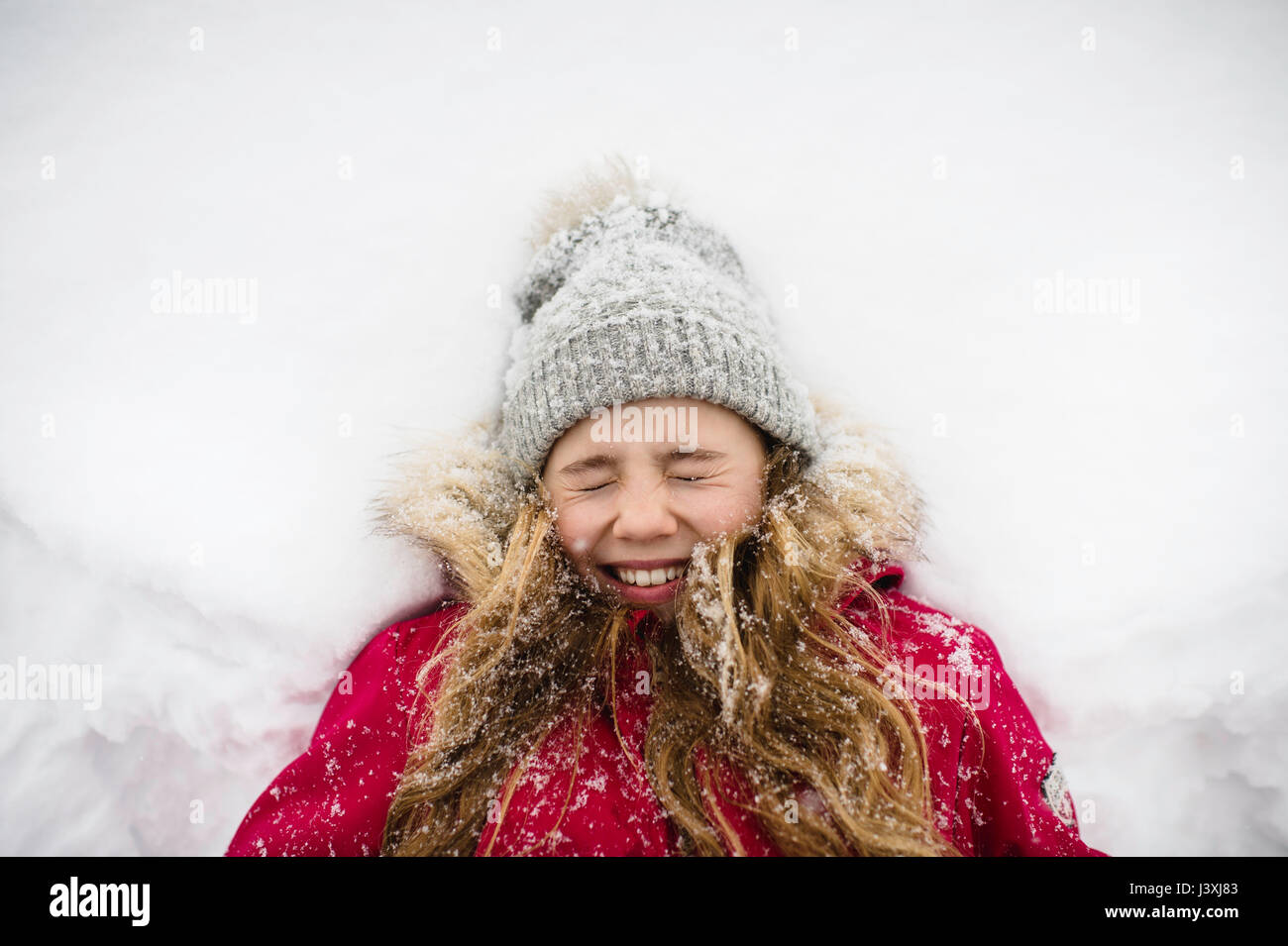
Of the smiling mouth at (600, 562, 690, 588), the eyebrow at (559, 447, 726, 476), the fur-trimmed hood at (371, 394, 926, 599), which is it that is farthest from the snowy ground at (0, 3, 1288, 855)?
the smiling mouth at (600, 562, 690, 588)

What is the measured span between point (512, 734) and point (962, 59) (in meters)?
2.26

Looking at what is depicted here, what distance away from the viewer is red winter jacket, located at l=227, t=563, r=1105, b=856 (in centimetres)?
129

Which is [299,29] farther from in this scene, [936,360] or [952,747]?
[952,747]

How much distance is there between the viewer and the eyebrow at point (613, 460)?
133 cm

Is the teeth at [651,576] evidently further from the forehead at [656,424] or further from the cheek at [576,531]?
the forehead at [656,424]

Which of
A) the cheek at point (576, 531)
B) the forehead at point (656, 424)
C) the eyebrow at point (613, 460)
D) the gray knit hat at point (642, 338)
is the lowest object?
the cheek at point (576, 531)

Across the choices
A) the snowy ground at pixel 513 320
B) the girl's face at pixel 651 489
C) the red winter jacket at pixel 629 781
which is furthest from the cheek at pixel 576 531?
the snowy ground at pixel 513 320

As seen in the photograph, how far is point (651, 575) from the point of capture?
4.66ft

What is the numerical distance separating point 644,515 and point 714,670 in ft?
1.21

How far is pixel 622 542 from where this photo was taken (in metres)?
1.38

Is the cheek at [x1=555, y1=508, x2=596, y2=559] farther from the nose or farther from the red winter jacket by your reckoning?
the red winter jacket

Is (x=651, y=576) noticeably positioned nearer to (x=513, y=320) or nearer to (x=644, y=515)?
(x=644, y=515)

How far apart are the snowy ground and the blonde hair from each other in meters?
0.32
